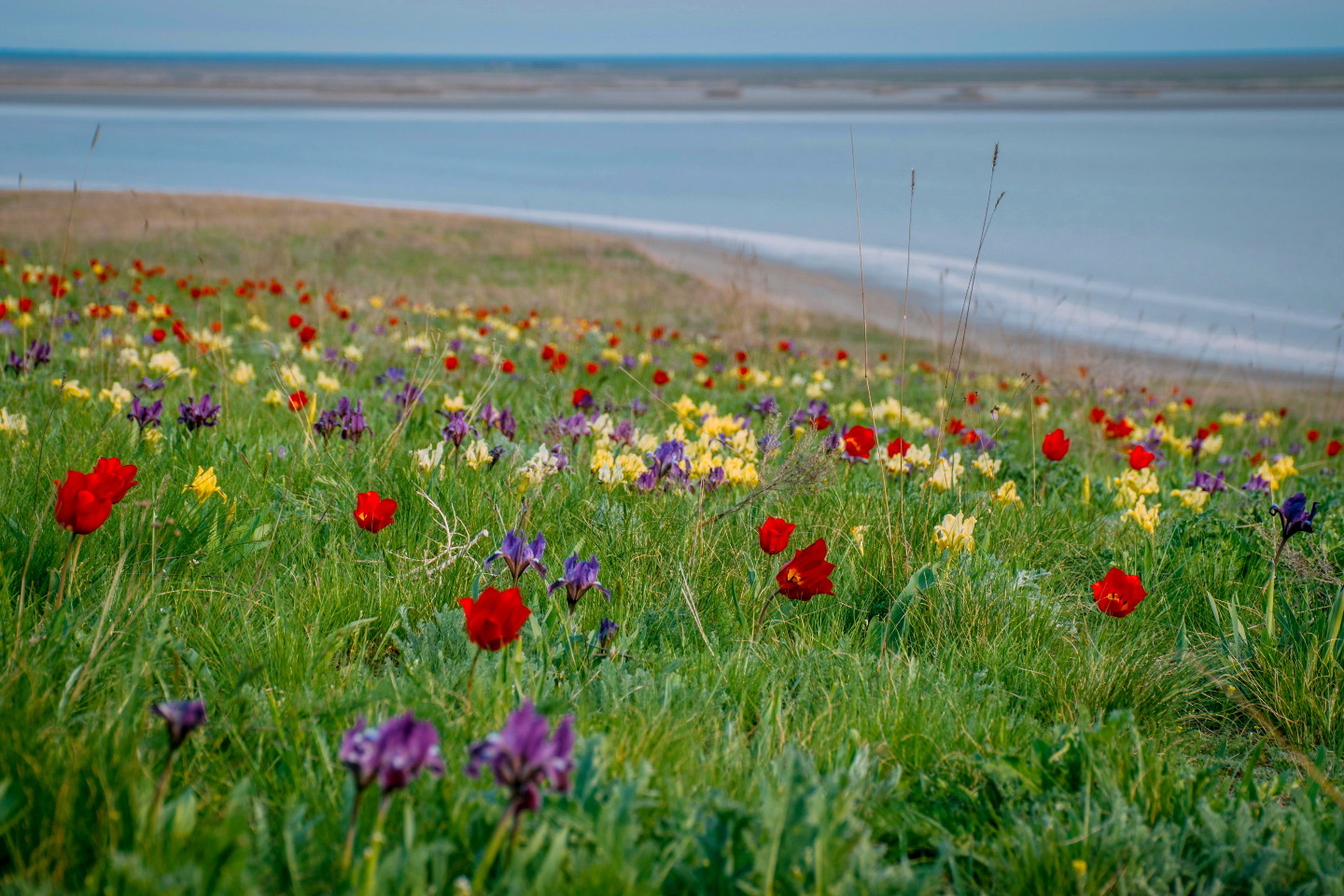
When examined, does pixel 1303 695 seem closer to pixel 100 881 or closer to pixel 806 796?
pixel 806 796

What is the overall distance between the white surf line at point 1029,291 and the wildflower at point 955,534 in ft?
19.9

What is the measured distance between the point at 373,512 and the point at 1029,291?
1495 cm

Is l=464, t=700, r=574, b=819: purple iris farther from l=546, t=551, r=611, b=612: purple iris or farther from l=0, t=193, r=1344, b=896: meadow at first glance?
l=546, t=551, r=611, b=612: purple iris

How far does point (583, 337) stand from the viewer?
7852 mm

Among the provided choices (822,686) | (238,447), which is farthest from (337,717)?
(238,447)

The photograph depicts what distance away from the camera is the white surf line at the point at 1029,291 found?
12.7 metres

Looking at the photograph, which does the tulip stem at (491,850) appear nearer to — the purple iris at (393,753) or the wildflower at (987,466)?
the purple iris at (393,753)

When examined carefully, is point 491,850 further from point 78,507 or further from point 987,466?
point 987,466

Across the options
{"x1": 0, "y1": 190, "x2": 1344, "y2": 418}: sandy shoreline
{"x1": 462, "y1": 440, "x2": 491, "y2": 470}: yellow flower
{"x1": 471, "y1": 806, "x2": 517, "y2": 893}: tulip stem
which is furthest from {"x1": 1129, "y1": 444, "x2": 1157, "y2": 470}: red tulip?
{"x1": 0, "y1": 190, "x2": 1344, "y2": 418}: sandy shoreline

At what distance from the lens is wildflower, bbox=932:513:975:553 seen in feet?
8.92

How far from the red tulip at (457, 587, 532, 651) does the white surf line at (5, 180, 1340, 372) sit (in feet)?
24.7

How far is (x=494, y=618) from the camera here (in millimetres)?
1591

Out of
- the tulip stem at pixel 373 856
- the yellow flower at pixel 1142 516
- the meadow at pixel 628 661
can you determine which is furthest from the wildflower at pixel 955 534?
the tulip stem at pixel 373 856

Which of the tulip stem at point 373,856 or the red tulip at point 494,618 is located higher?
the red tulip at point 494,618
